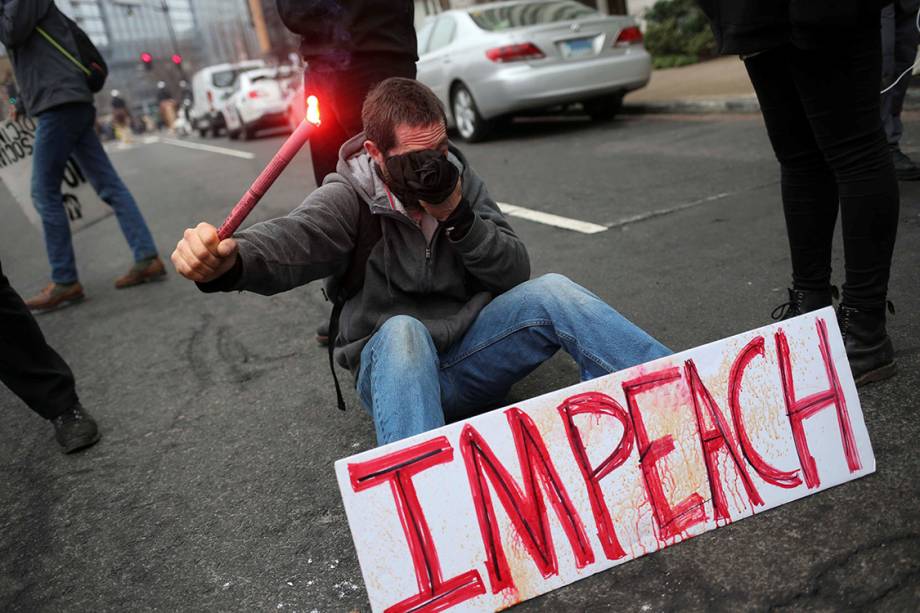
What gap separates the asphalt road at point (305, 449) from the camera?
1.75 meters

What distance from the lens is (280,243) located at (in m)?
1.97

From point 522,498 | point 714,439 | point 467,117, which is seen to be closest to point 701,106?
point 467,117

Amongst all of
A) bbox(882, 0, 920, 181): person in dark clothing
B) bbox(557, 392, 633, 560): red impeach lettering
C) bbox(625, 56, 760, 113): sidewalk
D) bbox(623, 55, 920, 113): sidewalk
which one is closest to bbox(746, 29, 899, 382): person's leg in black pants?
bbox(557, 392, 633, 560): red impeach lettering

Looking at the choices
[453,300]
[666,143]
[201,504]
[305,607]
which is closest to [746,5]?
[453,300]

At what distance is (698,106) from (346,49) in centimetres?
649

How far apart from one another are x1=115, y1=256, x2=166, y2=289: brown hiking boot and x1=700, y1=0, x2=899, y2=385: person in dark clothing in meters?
3.90

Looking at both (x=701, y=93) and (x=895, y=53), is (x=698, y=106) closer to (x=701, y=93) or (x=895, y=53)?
(x=701, y=93)

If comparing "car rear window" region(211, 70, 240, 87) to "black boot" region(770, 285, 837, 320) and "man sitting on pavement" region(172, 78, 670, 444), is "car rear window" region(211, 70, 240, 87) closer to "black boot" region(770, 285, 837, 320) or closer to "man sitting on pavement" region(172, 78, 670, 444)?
"man sitting on pavement" region(172, 78, 670, 444)

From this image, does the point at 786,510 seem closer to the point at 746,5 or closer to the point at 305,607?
the point at 305,607

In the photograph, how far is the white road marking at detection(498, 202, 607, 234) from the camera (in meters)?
4.79

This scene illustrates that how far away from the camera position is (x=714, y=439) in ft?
5.99

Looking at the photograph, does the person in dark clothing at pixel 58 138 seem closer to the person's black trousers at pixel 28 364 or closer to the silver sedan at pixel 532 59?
the person's black trousers at pixel 28 364

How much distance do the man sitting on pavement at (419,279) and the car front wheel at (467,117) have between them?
693 cm

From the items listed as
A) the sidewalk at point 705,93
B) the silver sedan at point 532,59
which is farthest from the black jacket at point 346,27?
the silver sedan at point 532,59
